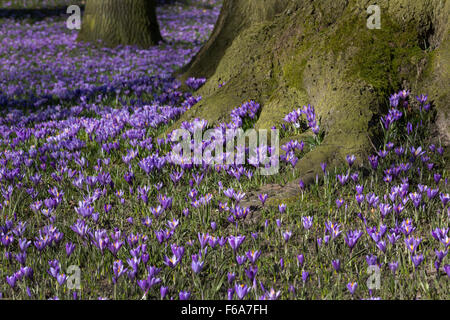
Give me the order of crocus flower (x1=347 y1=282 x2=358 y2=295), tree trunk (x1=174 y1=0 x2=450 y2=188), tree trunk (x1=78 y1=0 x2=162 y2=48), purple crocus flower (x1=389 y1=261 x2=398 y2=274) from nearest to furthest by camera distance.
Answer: crocus flower (x1=347 y1=282 x2=358 y2=295)
purple crocus flower (x1=389 y1=261 x2=398 y2=274)
tree trunk (x1=174 y1=0 x2=450 y2=188)
tree trunk (x1=78 y1=0 x2=162 y2=48)

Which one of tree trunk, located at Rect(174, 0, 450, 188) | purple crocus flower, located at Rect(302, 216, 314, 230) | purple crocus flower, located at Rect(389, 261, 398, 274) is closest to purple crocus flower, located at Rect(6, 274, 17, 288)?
purple crocus flower, located at Rect(302, 216, 314, 230)

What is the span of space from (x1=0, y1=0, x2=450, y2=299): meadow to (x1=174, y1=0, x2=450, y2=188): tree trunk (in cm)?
17

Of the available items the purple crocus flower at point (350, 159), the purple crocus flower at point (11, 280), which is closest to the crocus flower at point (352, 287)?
the purple crocus flower at point (350, 159)

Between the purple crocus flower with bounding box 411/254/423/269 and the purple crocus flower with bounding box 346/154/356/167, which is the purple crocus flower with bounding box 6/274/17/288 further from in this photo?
the purple crocus flower with bounding box 346/154/356/167

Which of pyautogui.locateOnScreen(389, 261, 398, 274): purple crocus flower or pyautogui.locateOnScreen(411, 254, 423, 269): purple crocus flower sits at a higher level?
pyautogui.locateOnScreen(411, 254, 423, 269): purple crocus flower

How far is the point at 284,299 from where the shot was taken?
3195 millimetres

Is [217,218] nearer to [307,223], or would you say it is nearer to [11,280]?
[307,223]

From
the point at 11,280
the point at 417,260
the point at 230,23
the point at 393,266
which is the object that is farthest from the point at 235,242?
the point at 230,23

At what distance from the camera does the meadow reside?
3377mm

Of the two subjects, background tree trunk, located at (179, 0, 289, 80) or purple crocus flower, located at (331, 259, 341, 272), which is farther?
background tree trunk, located at (179, 0, 289, 80)

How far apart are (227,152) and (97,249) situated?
1.95 metres

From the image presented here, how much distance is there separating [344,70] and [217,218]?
224 centimetres

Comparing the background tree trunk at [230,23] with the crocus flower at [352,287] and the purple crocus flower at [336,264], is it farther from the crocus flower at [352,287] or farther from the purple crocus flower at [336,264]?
the crocus flower at [352,287]
